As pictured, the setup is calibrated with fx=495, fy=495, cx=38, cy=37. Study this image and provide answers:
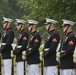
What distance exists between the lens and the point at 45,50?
11312mm

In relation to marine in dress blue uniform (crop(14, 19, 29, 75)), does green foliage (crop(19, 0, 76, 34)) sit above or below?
above

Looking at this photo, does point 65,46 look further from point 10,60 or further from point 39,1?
point 39,1

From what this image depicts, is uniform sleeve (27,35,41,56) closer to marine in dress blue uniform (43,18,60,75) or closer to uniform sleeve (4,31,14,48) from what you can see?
marine in dress blue uniform (43,18,60,75)

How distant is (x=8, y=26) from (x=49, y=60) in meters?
1.76

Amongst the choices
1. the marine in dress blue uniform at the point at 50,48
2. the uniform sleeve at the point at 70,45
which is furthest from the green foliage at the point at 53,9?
the uniform sleeve at the point at 70,45

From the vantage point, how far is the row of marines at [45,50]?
428 inches

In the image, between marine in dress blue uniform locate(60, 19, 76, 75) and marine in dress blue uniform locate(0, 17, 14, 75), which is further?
marine in dress blue uniform locate(0, 17, 14, 75)

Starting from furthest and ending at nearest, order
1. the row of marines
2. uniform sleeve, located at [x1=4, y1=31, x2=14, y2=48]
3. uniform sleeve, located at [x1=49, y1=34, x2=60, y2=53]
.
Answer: uniform sleeve, located at [x1=4, y1=31, x2=14, y2=48] < uniform sleeve, located at [x1=49, y1=34, x2=60, y2=53] < the row of marines

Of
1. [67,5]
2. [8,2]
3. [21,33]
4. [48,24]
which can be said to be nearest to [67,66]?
[48,24]

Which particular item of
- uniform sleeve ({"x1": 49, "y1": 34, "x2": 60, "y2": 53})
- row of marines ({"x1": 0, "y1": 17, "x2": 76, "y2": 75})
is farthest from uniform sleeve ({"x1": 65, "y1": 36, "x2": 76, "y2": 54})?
uniform sleeve ({"x1": 49, "y1": 34, "x2": 60, "y2": 53})

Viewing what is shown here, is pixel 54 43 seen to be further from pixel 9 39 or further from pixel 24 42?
pixel 9 39

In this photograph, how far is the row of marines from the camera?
35.7 ft

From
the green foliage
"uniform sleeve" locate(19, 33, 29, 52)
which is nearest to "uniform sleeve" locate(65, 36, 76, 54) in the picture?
"uniform sleeve" locate(19, 33, 29, 52)

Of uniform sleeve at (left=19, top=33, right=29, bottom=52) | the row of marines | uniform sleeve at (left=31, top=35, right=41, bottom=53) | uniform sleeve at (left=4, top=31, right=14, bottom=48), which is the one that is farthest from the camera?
uniform sleeve at (left=4, top=31, right=14, bottom=48)
